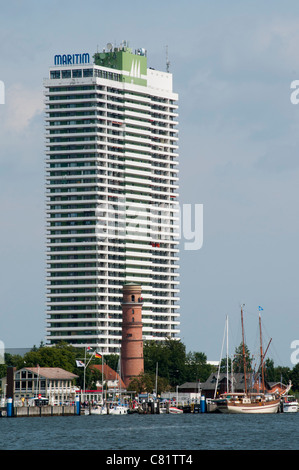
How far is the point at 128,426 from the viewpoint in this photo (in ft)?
509

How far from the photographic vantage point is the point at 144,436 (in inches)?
5022

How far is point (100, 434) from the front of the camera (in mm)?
133250

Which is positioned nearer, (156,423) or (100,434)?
(100,434)

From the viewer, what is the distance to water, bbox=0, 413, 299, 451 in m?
112

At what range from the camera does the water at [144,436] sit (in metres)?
112

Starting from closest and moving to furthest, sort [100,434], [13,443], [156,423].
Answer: [13,443] → [100,434] → [156,423]

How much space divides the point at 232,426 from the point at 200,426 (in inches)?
188

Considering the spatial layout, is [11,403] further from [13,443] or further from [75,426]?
[13,443]
